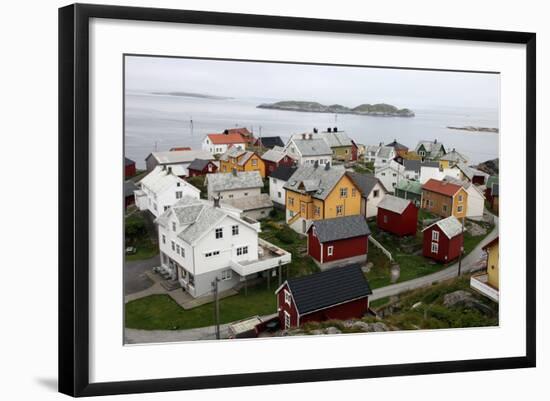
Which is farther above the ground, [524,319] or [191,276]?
[191,276]

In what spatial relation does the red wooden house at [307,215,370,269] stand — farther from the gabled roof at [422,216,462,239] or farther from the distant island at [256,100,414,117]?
the distant island at [256,100,414,117]

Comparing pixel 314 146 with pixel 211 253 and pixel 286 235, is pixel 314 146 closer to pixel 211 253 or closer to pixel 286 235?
pixel 286 235

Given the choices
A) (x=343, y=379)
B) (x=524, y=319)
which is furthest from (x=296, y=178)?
(x=524, y=319)

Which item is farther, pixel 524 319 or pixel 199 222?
pixel 524 319

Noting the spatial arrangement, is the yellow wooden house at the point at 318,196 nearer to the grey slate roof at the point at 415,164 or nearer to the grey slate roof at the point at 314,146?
the grey slate roof at the point at 314,146

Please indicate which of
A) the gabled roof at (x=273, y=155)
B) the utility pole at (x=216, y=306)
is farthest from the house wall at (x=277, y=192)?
the utility pole at (x=216, y=306)

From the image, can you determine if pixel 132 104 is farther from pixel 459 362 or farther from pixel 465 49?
pixel 459 362

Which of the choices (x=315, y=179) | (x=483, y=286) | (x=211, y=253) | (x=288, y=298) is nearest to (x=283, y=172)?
(x=315, y=179)
